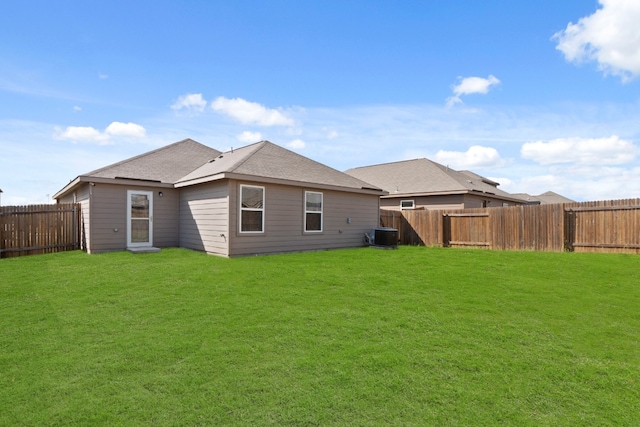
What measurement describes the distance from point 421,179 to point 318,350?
715 inches

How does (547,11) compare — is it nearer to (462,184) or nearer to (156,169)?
(462,184)

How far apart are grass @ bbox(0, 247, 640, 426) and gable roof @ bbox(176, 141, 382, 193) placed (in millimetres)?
4403

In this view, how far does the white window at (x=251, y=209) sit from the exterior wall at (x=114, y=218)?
3.94 metres

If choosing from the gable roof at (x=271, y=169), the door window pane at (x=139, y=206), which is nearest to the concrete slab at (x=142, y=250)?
the door window pane at (x=139, y=206)

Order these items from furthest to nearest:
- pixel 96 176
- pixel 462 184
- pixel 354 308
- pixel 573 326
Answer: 1. pixel 462 184
2. pixel 96 176
3. pixel 354 308
4. pixel 573 326

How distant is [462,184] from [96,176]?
56.5 feet

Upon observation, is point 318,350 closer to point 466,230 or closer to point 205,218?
point 205,218

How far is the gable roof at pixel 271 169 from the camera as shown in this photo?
10930 millimetres

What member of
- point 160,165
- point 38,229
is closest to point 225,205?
point 160,165

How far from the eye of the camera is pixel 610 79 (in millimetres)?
10570

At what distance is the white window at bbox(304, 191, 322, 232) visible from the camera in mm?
12461

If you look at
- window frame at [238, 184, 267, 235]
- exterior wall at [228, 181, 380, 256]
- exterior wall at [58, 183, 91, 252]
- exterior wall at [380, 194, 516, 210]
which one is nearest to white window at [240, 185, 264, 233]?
window frame at [238, 184, 267, 235]

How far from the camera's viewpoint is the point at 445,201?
1878 cm

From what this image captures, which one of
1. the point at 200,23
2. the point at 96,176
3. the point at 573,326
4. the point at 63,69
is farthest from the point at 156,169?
the point at 573,326
